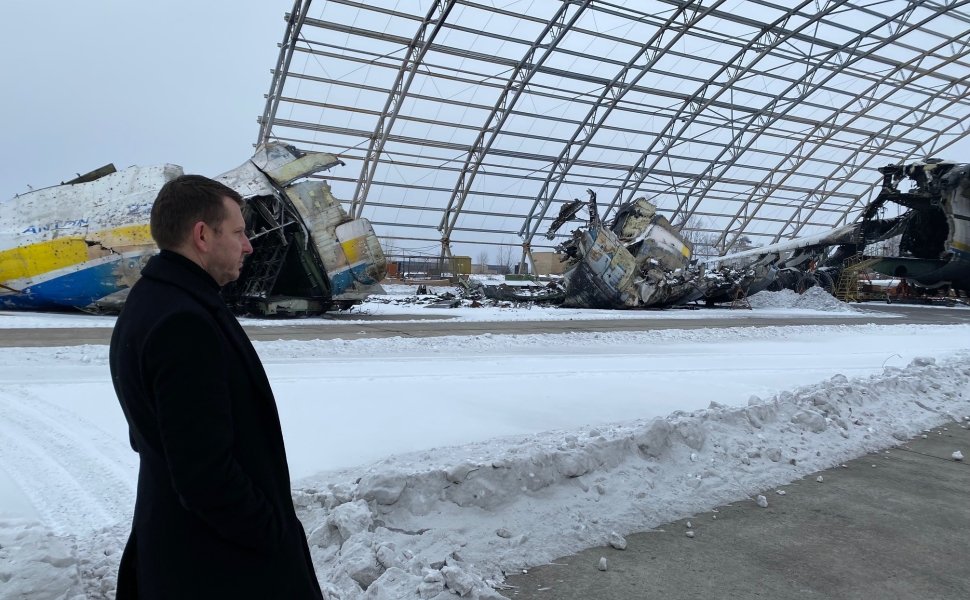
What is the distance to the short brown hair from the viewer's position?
5.55 feet

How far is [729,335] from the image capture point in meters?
13.1

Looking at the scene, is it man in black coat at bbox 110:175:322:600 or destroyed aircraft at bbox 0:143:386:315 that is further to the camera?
destroyed aircraft at bbox 0:143:386:315

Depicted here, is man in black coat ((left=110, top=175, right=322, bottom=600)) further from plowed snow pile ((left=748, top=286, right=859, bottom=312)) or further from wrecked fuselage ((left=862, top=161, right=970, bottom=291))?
wrecked fuselage ((left=862, top=161, right=970, bottom=291))

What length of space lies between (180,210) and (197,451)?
2.24ft

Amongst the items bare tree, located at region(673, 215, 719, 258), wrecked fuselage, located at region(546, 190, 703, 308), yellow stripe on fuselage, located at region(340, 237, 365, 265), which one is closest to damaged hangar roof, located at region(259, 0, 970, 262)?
bare tree, located at region(673, 215, 719, 258)

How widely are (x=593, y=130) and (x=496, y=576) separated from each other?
30021mm

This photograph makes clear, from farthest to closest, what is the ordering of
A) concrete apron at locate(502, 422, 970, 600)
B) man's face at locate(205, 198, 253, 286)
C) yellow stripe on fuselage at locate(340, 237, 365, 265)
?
yellow stripe on fuselage at locate(340, 237, 365, 265)
concrete apron at locate(502, 422, 970, 600)
man's face at locate(205, 198, 253, 286)

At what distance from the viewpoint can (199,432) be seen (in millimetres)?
1468

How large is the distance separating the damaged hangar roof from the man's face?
23361 millimetres

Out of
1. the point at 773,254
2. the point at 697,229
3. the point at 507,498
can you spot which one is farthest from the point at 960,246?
the point at 507,498

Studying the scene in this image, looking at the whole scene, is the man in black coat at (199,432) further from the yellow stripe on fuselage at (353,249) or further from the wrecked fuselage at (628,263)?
the wrecked fuselage at (628,263)

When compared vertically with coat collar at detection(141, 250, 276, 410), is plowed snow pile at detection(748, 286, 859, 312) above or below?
below

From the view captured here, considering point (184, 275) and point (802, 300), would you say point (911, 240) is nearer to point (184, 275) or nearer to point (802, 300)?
point (802, 300)

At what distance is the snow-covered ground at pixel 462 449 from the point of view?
3016 millimetres
